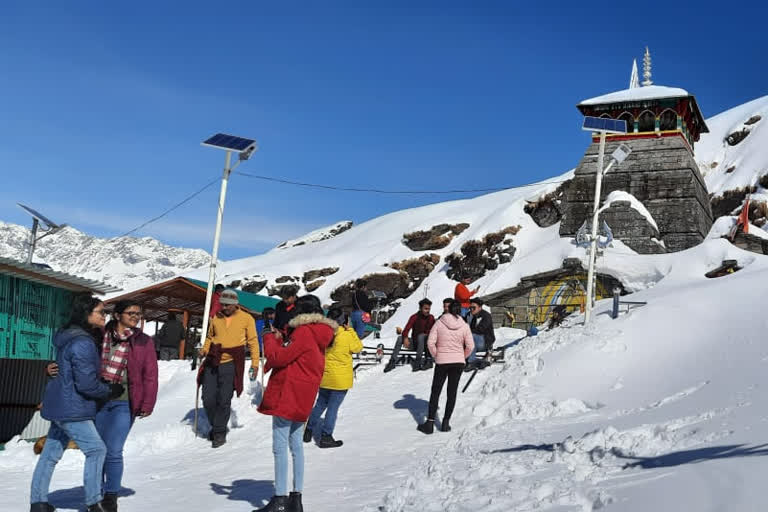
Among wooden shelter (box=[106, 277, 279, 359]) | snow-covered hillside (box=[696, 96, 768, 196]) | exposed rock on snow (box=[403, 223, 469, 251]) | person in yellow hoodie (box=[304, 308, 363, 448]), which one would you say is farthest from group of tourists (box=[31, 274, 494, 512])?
exposed rock on snow (box=[403, 223, 469, 251])

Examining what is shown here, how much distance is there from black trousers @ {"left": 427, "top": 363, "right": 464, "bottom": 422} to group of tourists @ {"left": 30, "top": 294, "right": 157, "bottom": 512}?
13.5 feet

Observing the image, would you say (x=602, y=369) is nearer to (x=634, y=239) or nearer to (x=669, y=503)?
(x=669, y=503)

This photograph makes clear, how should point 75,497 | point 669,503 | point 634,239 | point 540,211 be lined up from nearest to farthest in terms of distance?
point 669,503
point 75,497
point 634,239
point 540,211

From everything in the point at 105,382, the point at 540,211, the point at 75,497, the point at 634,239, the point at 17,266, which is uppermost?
the point at 540,211

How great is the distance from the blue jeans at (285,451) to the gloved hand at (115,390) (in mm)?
1238

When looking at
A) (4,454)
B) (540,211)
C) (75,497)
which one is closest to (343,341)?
(75,497)

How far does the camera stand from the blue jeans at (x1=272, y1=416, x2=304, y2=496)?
577cm

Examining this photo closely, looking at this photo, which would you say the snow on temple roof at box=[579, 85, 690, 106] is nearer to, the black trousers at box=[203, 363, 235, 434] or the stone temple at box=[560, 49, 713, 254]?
the stone temple at box=[560, 49, 713, 254]

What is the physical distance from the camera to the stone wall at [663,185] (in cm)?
3203

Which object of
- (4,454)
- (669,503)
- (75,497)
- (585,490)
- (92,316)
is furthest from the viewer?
(4,454)

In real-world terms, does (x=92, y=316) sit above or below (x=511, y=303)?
below

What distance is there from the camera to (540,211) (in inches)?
1986

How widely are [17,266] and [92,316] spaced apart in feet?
17.8

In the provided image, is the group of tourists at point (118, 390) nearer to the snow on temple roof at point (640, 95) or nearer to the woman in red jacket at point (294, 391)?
the woman in red jacket at point (294, 391)
